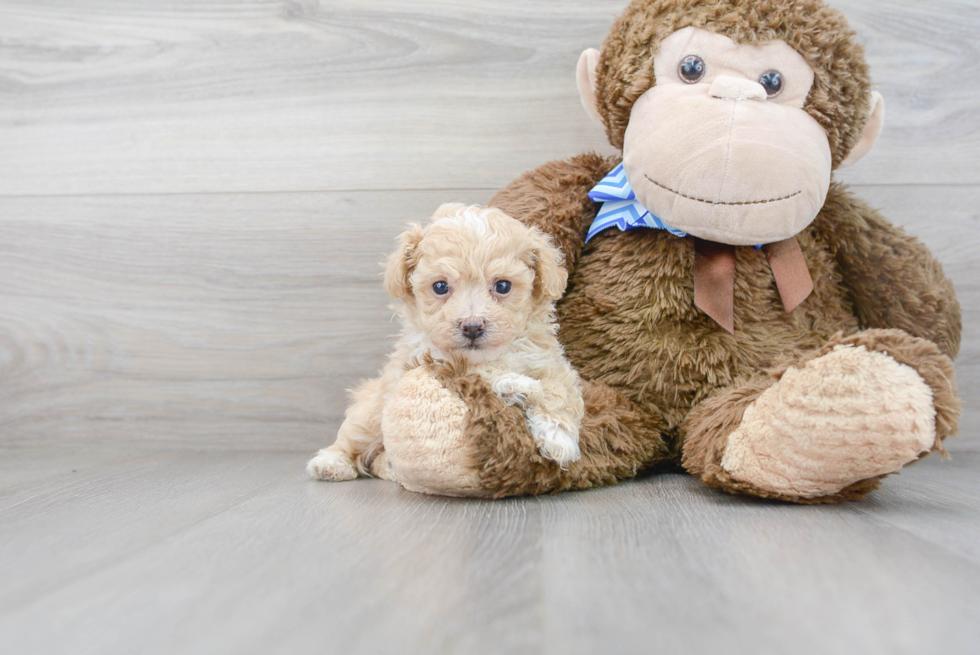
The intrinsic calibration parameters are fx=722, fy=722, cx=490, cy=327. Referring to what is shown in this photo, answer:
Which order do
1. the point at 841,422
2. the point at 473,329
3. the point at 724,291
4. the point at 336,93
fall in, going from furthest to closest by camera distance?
the point at 336,93, the point at 724,291, the point at 473,329, the point at 841,422

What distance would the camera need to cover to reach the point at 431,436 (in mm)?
737

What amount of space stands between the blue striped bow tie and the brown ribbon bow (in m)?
0.05

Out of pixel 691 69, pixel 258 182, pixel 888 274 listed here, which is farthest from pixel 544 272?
pixel 258 182

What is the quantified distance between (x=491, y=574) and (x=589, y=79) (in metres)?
0.69

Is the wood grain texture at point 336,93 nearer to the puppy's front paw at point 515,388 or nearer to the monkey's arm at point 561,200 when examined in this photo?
the monkey's arm at point 561,200

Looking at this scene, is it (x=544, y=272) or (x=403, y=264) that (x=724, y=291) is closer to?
(x=544, y=272)

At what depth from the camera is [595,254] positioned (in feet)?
3.16

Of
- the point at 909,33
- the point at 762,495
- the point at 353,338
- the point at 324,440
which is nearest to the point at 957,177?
the point at 909,33

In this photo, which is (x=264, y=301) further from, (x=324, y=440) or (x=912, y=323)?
(x=912, y=323)

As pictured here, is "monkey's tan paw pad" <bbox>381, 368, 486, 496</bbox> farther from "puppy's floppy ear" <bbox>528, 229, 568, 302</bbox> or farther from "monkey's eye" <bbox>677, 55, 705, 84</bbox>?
"monkey's eye" <bbox>677, 55, 705, 84</bbox>

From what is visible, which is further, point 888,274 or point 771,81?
point 888,274

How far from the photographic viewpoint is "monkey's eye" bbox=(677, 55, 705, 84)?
86 cm

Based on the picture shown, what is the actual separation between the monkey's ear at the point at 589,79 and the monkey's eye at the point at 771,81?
0.21 metres

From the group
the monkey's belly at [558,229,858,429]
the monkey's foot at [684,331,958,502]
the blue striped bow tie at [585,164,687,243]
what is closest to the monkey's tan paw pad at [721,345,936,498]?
the monkey's foot at [684,331,958,502]
